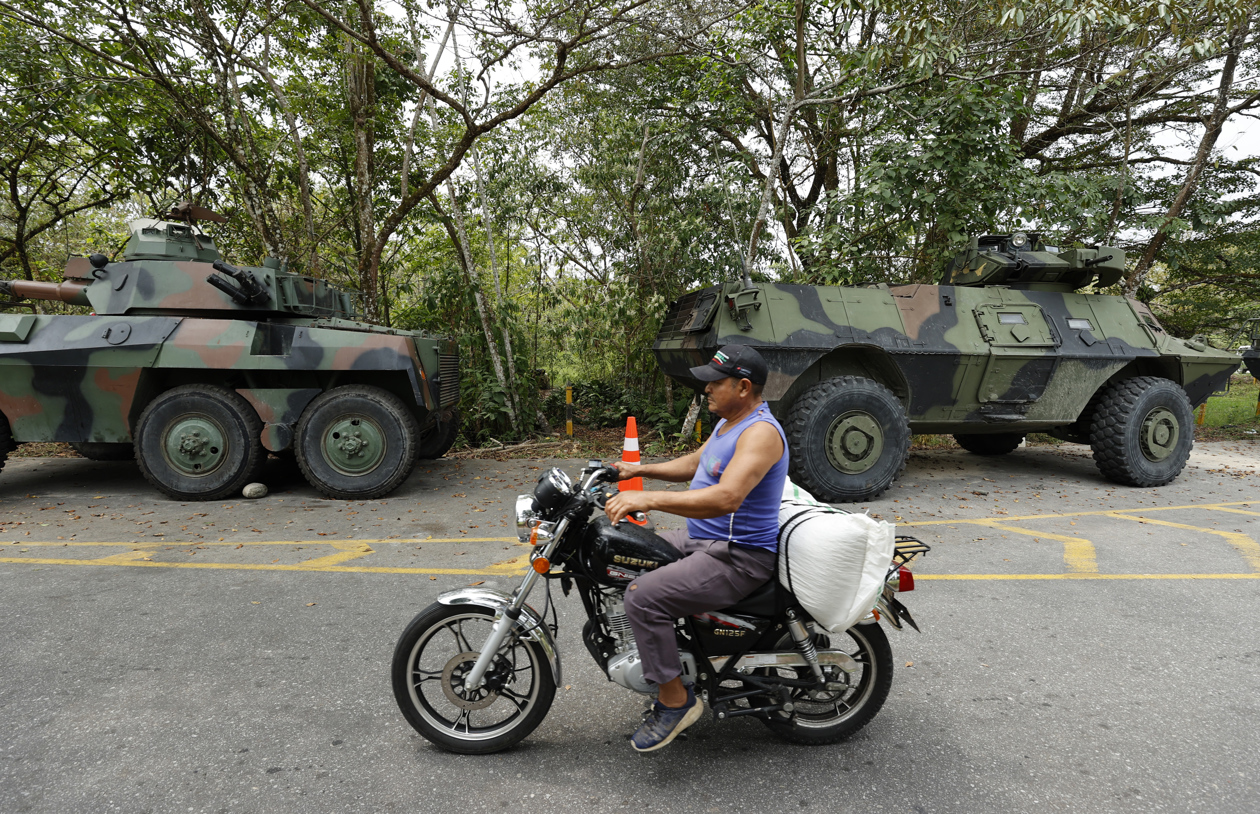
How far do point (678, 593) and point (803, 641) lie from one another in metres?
0.52

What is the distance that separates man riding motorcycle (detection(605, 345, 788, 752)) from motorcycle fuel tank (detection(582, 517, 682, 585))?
0.08 m

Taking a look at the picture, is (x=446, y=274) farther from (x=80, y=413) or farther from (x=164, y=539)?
(x=164, y=539)

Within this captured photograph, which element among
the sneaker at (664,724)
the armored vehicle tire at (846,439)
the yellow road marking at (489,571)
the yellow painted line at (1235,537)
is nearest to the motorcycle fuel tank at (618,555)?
the sneaker at (664,724)

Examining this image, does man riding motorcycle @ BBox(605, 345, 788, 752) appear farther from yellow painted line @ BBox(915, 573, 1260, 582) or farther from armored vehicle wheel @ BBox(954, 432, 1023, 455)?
armored vehicle wheel @ BBox(954, 432, 1023, 455)

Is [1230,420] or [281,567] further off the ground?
[281,567]

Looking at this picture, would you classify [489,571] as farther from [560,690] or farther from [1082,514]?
[1082,514]

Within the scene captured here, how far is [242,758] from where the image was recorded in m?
2.46

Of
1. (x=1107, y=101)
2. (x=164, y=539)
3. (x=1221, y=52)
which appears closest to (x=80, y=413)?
(x=164, y=539)

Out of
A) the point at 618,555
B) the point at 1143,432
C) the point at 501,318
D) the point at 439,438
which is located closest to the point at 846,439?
the point at 1143,432

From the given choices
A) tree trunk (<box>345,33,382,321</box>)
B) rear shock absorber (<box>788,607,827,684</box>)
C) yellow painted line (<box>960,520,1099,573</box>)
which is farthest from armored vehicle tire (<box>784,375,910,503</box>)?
tree trunk (<box>345,33,382,321</box>)

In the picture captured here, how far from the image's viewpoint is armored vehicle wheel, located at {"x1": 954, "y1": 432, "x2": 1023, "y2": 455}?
29.2 feet

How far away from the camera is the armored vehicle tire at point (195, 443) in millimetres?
6332

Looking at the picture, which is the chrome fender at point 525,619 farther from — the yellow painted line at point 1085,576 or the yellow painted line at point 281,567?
the yellow painted line at point 1085,576

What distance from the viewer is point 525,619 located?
245cm
